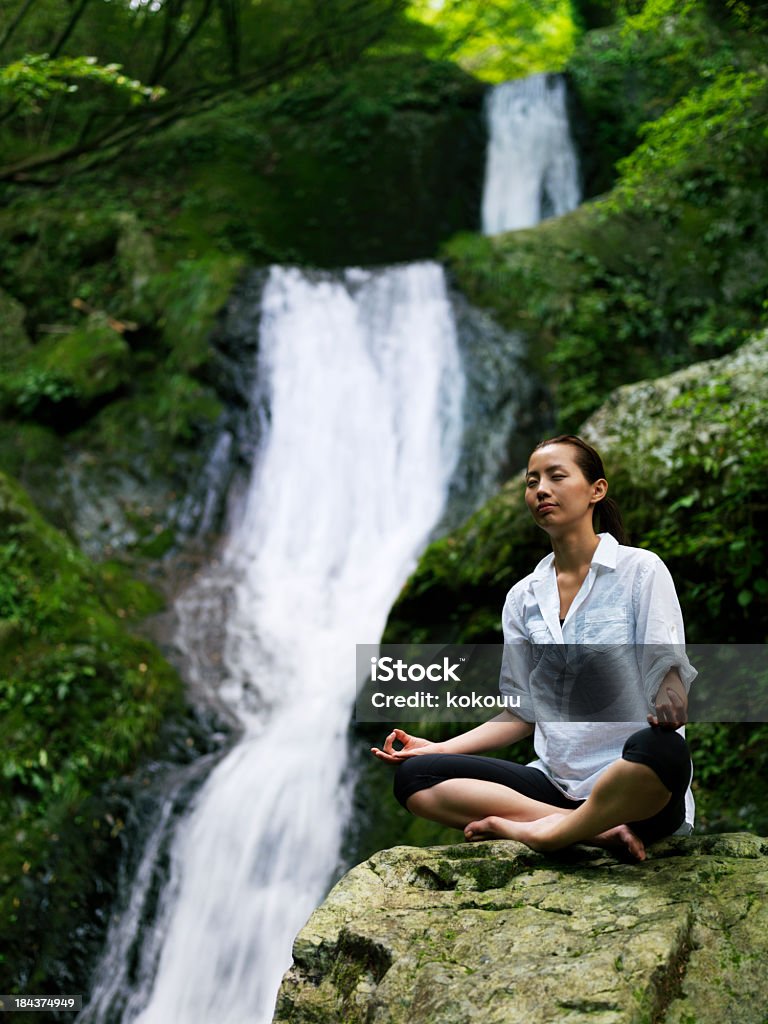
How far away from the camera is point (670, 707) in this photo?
84.0 inches

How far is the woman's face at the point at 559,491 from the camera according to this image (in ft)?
8.26

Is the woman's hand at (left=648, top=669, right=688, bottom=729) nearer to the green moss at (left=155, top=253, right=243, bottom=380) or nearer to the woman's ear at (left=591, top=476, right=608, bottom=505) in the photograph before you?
the woman's ear at (left=591, top=476, right=608, bottom=505)

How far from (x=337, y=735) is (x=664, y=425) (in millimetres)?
2995

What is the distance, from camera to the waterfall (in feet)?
16.6

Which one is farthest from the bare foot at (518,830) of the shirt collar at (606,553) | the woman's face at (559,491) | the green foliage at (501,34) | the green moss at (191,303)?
the green foliage at (501,34)

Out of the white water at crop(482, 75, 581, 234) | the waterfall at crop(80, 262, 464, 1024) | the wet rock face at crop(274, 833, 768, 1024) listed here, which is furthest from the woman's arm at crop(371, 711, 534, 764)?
the white water at crop(482, 75, 581, 234)

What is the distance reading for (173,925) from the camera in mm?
5242

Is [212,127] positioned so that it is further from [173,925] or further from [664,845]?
[664,845]

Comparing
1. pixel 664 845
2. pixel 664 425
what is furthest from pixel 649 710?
pixel 664 425

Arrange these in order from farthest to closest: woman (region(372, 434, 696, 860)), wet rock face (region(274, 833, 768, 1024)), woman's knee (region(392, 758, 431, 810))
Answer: woman's knee (region(392, 758, 431, 810))
woman (region(372, 434, 696, 860))
wet rock face (region(274, 833, 768, 1024))

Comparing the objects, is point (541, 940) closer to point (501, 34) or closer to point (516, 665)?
point (516, 665)

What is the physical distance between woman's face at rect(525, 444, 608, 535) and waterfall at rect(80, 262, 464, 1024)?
3366 millimetres

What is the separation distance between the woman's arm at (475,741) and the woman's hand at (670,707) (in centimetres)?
60

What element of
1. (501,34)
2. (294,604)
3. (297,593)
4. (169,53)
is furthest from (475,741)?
(501,34)
